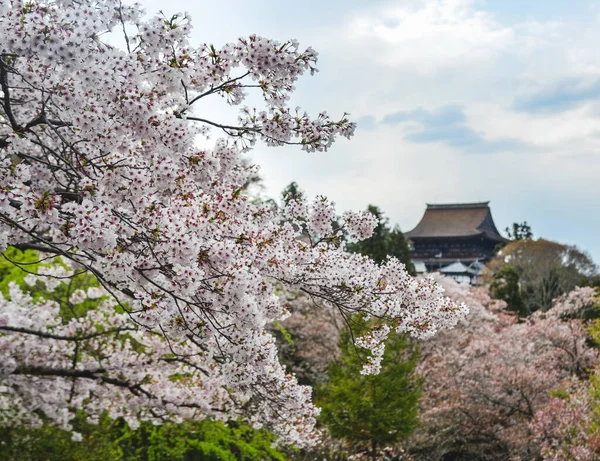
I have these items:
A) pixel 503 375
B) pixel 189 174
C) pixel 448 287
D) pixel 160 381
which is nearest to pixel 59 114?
pixel 189 174

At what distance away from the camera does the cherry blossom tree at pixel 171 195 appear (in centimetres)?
286

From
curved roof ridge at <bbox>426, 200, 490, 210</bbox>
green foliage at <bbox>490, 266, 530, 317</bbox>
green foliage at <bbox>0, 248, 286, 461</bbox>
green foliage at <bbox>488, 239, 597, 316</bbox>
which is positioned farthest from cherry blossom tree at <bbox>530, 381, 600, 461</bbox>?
curved roof ridge at <bbox>426, 200, 490, 210</bbox>

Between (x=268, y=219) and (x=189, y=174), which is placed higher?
(x=189, y=174)

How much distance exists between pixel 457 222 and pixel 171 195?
4198 cm

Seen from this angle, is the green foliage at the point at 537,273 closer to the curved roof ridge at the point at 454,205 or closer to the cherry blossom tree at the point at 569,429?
the cherry blossom tree at the point at 569,429

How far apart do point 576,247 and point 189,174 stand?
30.3m

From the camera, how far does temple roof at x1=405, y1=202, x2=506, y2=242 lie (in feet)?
→ 140

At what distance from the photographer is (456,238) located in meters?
42.5

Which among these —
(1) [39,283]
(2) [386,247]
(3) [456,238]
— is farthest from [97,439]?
(3) [456,238]

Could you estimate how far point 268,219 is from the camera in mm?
4512

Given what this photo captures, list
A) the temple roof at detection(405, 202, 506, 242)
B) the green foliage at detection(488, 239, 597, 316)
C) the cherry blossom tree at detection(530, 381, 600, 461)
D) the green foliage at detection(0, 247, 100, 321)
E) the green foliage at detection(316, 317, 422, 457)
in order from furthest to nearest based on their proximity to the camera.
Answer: the temple roof at detection(405, 202, 506, 242) → the green foliage at detection(488, 239, 597, 316) → the green foliage at detection(316, 317, 422, 457) → the cherry blossom tree at detection(530, 381, 600, 461) → the green foliage at detection(0, 247, 100, 321)

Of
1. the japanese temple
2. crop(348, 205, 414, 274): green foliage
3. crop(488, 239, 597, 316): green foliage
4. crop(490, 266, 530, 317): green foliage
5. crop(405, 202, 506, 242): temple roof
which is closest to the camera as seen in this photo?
crop(348, 205, 414, 274): green foliage

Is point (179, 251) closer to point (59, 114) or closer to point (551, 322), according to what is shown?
point (59, 114)

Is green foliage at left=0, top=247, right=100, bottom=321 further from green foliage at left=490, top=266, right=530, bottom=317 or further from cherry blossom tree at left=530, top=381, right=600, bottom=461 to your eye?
green foliage at left=490, top=266, right=530, bottom=317
